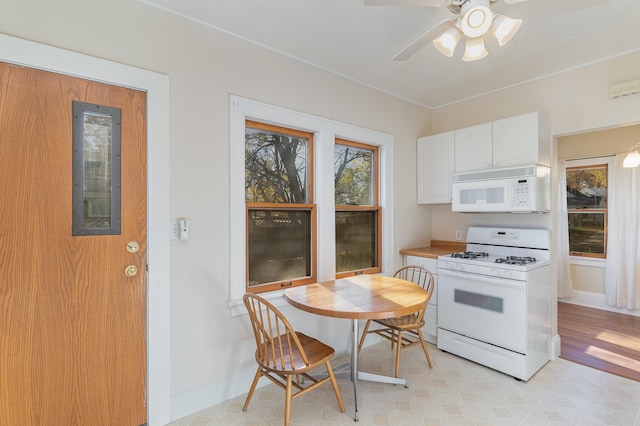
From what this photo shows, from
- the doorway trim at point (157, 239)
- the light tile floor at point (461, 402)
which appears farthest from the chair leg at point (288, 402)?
the doorway trim at point (157, 239)

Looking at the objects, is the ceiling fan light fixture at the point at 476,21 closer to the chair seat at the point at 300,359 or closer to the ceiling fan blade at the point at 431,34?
the ceiling fan blade at the point at 431,34

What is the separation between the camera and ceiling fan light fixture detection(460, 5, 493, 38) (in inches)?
61.1

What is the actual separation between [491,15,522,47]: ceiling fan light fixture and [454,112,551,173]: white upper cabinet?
146cm

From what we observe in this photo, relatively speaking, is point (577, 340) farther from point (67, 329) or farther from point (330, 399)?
point (67, 329)

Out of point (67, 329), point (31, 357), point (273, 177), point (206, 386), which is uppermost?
point (273, 177)

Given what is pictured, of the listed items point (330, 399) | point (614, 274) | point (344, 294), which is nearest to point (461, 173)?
point (344, 294)

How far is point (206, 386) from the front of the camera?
2229 mm

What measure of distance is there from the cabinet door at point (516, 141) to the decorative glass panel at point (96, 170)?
317 cm

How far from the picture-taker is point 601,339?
336 cm

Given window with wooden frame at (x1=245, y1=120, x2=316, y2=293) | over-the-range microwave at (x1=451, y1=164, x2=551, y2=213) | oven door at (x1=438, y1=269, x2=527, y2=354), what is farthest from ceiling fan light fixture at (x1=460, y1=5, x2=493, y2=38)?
oven door at (x1=438, y1=269, x2=527, y2=354)

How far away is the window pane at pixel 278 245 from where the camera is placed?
2.58m

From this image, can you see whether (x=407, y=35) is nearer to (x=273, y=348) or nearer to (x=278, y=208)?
(x=278, y=208)

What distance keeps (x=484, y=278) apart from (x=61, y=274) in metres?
3.09

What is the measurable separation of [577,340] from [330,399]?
112 inches
